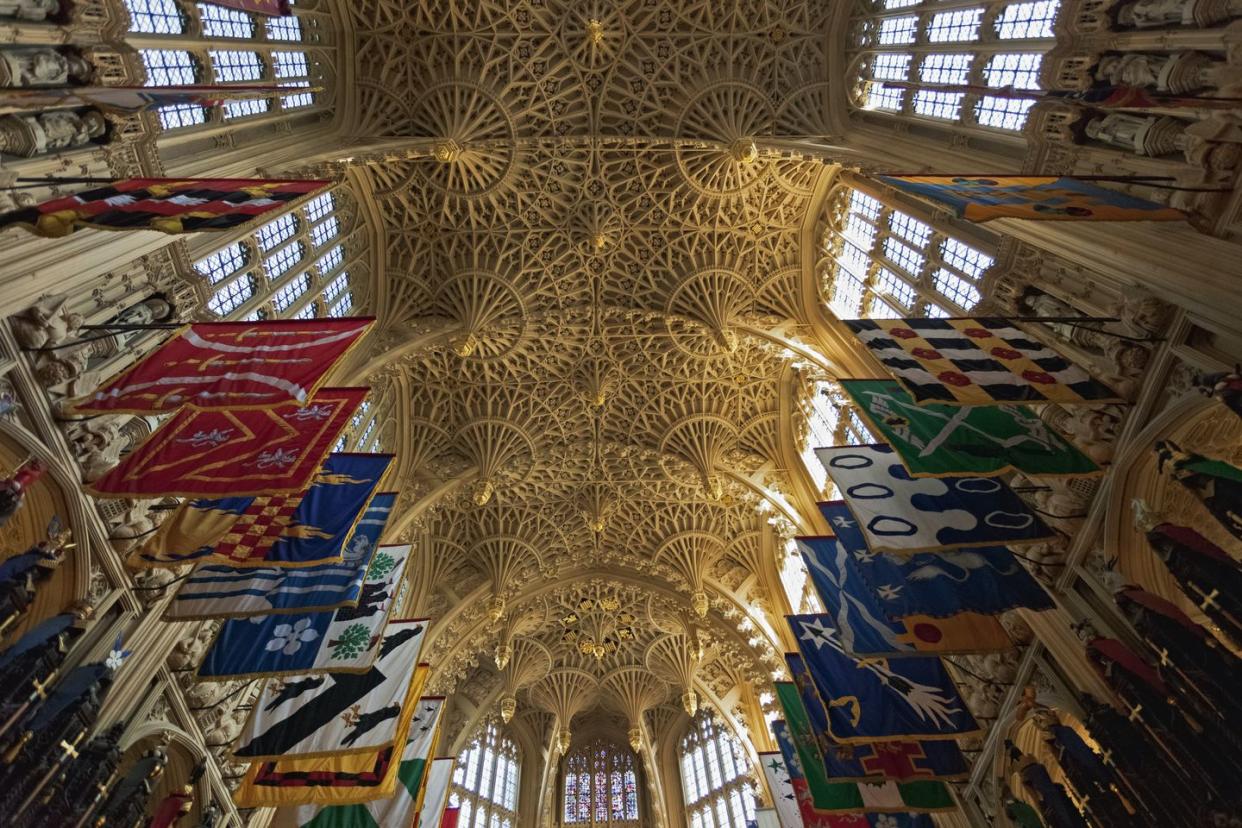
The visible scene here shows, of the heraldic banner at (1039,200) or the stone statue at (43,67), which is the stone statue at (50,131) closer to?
the stone statue at (43,67)

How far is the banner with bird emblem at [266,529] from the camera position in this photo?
10.7 meters

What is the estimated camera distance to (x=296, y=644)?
12227 millimetres

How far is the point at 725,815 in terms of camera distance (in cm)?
3162

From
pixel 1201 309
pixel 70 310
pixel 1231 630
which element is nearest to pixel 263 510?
pixel 70 310

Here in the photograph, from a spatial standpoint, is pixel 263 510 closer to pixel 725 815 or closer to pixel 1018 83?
pixel 1018 83

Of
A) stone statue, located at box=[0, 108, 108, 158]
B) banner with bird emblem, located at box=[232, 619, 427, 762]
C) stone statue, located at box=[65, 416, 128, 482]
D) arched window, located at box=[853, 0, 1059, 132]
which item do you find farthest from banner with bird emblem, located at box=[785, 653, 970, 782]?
stone statue, located at box=[0, 108, 108, 158]

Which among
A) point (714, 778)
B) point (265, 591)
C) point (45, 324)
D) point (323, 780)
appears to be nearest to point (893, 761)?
point (323, 780)

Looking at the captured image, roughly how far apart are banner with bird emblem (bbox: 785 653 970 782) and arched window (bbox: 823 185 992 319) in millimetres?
9536

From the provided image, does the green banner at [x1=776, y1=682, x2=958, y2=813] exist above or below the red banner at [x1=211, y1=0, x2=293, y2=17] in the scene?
below

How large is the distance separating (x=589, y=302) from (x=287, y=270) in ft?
37.0

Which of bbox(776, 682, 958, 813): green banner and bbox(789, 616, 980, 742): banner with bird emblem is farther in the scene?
bbox(776, 682, 958, 813): green banner

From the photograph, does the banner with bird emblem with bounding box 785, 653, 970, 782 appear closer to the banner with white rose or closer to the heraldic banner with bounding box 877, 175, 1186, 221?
the banner with white rose

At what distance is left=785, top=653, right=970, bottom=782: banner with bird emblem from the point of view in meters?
13.1

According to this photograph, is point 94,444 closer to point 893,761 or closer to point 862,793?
point 893,761
